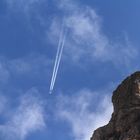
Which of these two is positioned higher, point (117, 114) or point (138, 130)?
point (117, 114)

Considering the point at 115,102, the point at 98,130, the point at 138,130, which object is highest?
the point at 115,102

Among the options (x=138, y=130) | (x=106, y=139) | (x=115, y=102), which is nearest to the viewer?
(x=138, y=130)

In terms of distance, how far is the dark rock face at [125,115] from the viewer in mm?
112125

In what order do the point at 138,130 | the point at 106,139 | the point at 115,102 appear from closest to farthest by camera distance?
the point at 138,130 → the point at 106,139 → the point at 115,102

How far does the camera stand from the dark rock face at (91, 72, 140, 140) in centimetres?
11212

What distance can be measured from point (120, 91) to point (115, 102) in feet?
10.8

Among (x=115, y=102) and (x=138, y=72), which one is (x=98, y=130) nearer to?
(x=115, y=102)

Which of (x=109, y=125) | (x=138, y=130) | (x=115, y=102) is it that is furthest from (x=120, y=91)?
(x=138, y=130)

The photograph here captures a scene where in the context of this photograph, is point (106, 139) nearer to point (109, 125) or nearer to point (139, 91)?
point (109, 125)

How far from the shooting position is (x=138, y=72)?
406 feet

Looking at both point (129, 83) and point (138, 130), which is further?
point (129, 83)

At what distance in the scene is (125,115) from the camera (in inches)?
4624

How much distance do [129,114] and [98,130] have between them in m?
9.70

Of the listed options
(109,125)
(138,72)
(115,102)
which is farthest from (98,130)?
(138,72)
